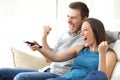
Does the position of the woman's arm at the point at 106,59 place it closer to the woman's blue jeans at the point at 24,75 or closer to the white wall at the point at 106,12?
the woman's blue jeans at the point at 24,75

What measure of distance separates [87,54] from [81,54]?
5 centimetres

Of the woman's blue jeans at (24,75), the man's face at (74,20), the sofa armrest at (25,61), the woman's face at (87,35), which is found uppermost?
the man's face at (74,20)

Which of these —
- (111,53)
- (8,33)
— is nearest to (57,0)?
(8,33)

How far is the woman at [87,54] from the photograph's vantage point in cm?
180

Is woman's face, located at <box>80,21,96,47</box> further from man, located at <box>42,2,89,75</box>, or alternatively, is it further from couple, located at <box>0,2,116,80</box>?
man, located at <box>42,2,89,75</box>

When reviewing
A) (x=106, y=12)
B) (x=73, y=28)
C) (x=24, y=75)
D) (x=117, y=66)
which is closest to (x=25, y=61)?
(x=73, y=28)

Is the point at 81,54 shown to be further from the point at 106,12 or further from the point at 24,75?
the point at 106,12

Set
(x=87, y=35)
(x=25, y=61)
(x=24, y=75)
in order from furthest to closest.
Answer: (x=25, y=61) → (x=87, y=35) → (x=24, y=75)

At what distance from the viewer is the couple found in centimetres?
177

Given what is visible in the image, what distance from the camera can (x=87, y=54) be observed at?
1.91 m

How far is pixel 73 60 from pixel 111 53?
1.03 ft

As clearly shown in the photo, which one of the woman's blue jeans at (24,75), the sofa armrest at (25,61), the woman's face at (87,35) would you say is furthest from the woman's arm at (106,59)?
the sofa armrest at (25,61)

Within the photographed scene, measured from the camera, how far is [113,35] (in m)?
2.07

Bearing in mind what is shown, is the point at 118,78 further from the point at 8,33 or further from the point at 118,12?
the point at 8,33
